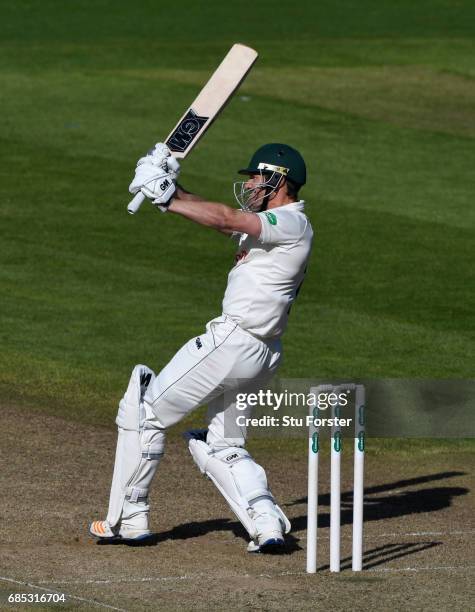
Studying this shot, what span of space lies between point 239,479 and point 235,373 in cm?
55

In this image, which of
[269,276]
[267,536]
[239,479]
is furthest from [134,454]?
[269,276]

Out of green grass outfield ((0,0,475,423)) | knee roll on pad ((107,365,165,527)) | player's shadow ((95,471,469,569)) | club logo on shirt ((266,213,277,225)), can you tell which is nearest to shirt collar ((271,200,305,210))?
club logo on shirt ((266,213,277,225))

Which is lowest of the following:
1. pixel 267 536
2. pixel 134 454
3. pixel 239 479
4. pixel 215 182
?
pixel 267 536

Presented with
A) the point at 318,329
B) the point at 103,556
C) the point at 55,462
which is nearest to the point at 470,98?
the point at 318,329

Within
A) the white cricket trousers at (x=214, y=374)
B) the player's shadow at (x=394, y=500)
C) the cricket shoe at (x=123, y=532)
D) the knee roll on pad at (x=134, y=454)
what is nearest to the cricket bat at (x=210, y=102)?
the white cricket trousers at (x=214, y=374)

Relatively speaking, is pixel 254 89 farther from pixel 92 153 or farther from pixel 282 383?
pixel 282 383

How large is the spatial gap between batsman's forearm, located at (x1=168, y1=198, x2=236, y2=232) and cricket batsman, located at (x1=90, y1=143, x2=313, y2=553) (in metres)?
0.09

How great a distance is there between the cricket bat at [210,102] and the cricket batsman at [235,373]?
42 cm

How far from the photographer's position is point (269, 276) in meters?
7.59

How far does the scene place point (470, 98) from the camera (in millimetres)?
24703

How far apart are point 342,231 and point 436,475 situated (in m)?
7.51

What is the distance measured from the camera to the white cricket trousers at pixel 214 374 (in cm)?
760

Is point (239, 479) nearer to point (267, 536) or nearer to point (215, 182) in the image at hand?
point (267, 536)

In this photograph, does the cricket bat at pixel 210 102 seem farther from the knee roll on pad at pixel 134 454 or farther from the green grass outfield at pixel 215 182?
the green grass outfield at pixel 215 182
